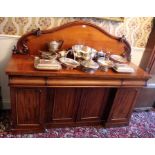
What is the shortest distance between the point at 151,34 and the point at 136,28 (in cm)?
21

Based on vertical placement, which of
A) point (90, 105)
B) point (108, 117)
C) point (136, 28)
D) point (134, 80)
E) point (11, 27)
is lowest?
point (108, 117)

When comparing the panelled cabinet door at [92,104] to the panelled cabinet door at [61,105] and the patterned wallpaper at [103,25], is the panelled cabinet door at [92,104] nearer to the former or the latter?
the panelled cabinet door at [61,105]

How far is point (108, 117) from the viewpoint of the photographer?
205 centimetres

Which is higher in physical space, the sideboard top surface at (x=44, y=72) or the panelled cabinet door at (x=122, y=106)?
the sideboard top surface at (x=44, y=72)

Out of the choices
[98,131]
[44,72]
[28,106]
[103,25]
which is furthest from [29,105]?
[103,25]

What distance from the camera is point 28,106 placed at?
1705mm

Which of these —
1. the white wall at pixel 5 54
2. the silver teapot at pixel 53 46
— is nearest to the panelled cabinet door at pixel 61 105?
the silver teapot at pixel 53 46

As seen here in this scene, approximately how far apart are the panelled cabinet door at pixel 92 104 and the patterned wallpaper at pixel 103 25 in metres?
0.74

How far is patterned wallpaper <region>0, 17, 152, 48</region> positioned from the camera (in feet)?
5.94

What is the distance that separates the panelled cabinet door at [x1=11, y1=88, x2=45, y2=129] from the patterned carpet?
155 millimetres

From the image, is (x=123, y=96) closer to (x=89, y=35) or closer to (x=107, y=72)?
(x=107, y=72)

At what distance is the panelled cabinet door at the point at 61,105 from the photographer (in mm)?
1801

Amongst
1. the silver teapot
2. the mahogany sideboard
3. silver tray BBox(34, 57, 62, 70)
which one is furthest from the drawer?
the silver teapot
